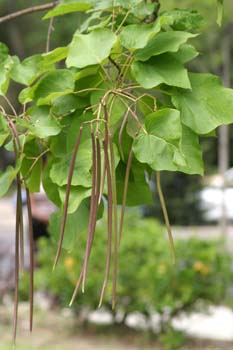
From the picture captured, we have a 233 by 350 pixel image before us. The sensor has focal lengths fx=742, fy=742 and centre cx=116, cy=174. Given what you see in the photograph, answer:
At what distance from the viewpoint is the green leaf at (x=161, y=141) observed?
38.4 inches

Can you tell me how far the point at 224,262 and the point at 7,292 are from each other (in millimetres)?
1913

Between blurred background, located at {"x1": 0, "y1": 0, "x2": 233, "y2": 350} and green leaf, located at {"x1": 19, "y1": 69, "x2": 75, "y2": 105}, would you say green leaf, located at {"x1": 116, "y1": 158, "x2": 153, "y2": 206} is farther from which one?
blurred background, located at {"x1": 0, "y1": 0, "x2": 233, "y2": 350}

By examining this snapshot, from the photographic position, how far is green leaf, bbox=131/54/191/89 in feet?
3.42

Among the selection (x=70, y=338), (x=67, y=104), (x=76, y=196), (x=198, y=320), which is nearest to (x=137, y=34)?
(x=67, y=104)

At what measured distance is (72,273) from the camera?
526cm

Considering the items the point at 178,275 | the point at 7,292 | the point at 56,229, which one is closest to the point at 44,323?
the point at 7,292

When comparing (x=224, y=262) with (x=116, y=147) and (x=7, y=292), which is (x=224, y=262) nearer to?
(x=7, y=292)

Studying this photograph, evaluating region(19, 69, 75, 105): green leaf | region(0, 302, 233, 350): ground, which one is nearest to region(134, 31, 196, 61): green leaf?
region(19, 69, 75, 105): green leaf

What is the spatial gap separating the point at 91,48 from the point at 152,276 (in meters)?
4.02

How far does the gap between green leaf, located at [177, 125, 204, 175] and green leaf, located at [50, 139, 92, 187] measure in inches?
5.3

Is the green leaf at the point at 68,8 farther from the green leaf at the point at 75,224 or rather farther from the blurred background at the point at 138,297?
the blurred background at the point at 138,297

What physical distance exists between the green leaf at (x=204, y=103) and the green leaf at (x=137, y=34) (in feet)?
0.28

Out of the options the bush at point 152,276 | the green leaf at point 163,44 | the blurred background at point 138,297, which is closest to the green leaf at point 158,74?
the green leaf at point 163,44

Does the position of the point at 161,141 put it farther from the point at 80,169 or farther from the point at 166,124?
the point at 80,169
